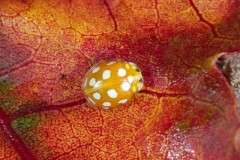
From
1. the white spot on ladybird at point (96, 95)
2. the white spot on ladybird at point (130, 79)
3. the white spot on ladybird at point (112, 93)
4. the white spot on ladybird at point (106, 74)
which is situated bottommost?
the white spot on ladybird at point (96, 95)

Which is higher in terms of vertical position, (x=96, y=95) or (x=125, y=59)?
(x=125, y=59)

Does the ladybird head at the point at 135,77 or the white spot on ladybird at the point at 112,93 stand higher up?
the ladybird head at the point at 135,77

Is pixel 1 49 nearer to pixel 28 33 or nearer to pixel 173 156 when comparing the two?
pixel 28 33

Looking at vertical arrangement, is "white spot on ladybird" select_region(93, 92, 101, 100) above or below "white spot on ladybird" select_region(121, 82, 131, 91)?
below

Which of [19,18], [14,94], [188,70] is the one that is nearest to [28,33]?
[19,18]
